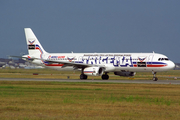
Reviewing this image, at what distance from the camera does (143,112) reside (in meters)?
16.7

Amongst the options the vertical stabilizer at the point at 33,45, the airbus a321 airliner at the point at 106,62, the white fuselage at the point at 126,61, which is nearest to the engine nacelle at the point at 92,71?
the airbus a321 airliner at the point at 106,62

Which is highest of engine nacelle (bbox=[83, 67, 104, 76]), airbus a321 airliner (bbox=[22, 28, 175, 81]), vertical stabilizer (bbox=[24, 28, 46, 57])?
vertical stabilizer (bbox=[24, 28, 46, 57])

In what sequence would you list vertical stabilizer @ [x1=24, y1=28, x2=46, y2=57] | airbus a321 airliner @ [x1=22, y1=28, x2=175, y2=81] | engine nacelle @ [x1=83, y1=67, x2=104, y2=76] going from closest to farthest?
1. airbus a321 airliner @ [x1=22, y1=28, x2=175, y2=81]
2. engine nacelle @ [x1=83, y1=67, x2=104, y2=76]
3. vertical stabilizer @ [x1=24, y1=28, x2=46, y2=57]

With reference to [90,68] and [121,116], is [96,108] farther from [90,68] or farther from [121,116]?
[90,68]

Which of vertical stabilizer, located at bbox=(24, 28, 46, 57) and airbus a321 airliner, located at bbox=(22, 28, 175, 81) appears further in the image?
vertical stabilizer, located at bbox=(24, 28, 46, 57)

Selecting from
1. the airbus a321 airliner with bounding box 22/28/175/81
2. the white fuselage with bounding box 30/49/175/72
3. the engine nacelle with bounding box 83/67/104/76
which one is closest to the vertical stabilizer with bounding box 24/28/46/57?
the airbus a321 airliner with bounding box 22/28/175/81

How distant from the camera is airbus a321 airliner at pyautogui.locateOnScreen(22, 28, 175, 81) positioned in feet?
157

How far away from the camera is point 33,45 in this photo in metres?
60.2

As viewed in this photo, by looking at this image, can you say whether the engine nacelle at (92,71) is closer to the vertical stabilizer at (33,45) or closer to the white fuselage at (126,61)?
the white fuselage at (126,61)

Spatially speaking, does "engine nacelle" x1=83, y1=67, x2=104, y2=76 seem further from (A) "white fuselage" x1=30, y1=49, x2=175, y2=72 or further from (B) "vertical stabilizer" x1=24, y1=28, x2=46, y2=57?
(B) "vertical stabilizer" x1=24, y1=28, x2=46, y2=57

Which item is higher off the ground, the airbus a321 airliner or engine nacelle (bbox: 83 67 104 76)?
the airbus a321 airliner

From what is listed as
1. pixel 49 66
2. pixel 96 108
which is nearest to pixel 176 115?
pixel 96 108

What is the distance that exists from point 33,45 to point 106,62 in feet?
53.2

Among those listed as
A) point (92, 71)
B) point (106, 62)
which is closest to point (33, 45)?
point (92, 71)
